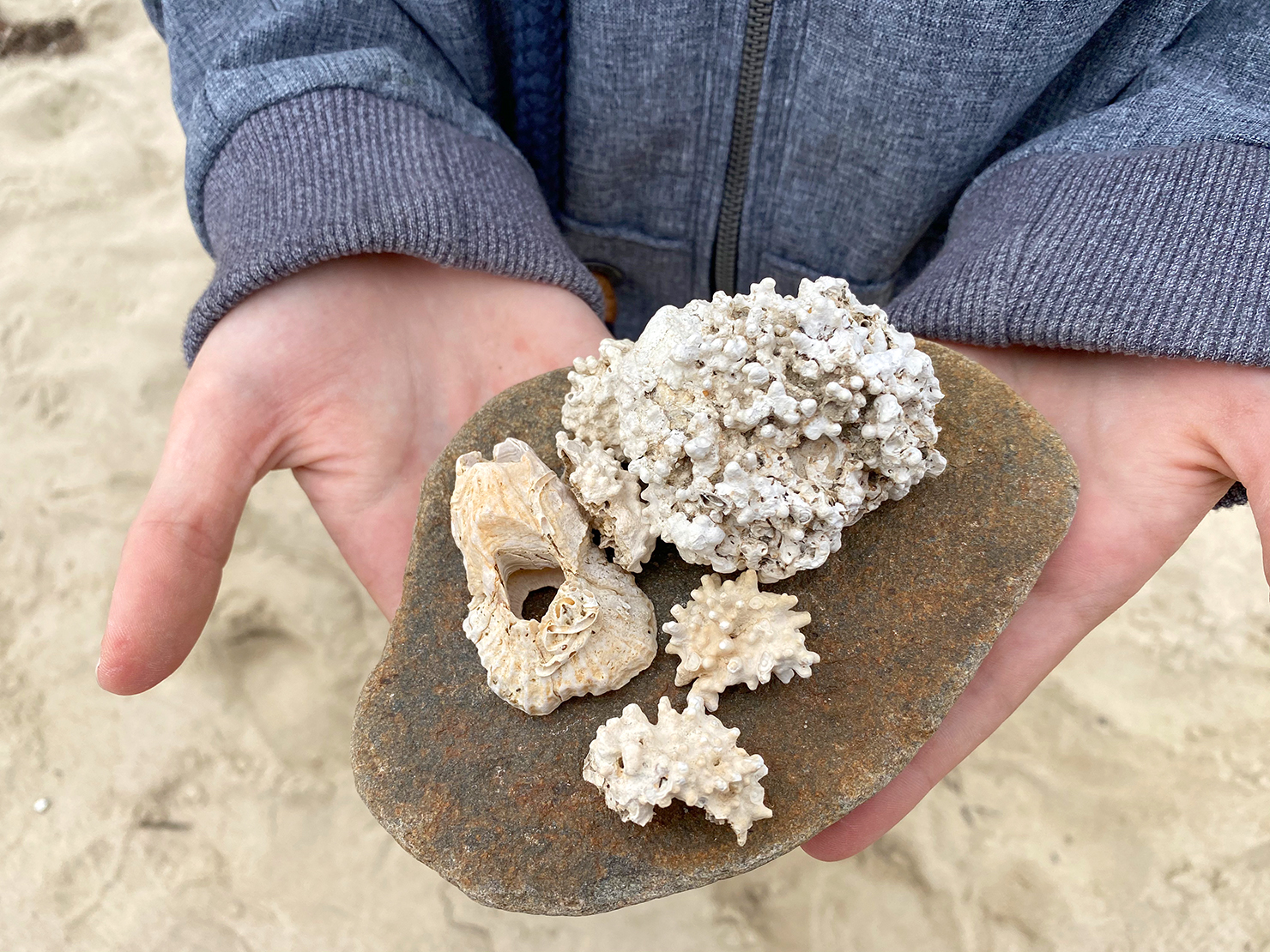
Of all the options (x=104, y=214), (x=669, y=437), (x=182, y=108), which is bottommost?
(x=104, y=214)

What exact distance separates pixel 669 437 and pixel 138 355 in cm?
302

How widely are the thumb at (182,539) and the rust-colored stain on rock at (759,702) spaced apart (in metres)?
0.46

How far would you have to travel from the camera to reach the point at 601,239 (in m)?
3.17

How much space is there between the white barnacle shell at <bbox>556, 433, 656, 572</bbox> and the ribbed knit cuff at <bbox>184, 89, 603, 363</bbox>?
2.25 feet

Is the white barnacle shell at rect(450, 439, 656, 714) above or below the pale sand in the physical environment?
above

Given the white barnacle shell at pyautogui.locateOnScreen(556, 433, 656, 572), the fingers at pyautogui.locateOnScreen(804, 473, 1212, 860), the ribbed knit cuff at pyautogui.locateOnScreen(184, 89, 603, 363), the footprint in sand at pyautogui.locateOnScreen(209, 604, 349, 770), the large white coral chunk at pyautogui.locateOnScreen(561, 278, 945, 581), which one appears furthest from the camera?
the footprint in sand at pyautogui.locateOnScreen(209, 604, 349, 770)

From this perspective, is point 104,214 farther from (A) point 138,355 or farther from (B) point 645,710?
(B) point 645,710

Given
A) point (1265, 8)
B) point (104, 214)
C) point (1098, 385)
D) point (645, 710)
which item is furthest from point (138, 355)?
point (1265, 8)

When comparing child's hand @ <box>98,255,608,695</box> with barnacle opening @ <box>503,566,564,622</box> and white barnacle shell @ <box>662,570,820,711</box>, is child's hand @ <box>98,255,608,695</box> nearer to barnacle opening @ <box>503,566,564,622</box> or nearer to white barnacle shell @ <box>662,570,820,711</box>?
barnacle opening @ <box>503,566,564,622</box>

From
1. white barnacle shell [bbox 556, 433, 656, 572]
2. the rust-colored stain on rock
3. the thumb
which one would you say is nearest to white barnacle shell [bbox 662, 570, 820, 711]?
the rust-colored stain on rock

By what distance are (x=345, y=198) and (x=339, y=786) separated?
199 cm

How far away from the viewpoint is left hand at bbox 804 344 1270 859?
2.21m

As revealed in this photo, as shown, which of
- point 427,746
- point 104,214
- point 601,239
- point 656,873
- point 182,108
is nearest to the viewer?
point 656,873

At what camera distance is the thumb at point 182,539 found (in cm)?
218
